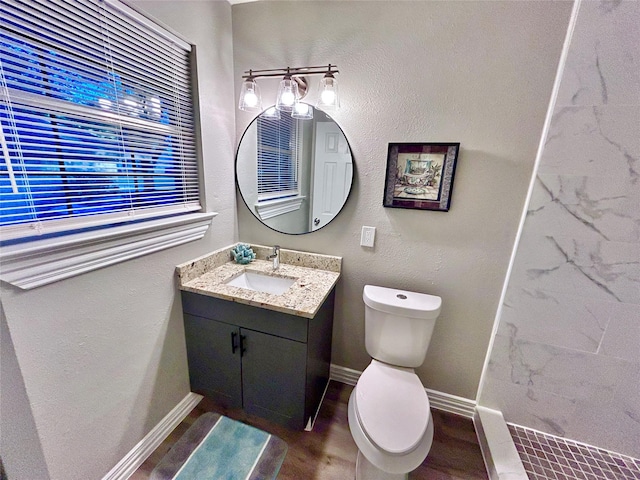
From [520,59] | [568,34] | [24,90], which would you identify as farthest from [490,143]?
[24,90]

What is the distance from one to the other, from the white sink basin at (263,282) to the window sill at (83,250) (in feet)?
1.40

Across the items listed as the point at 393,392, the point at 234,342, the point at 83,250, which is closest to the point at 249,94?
the point at 83,250

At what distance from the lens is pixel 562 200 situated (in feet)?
3.91

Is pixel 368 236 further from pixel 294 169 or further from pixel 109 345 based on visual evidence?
pixel 109 345

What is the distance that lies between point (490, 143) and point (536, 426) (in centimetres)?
161

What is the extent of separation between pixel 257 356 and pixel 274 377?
→ 0.14 metres

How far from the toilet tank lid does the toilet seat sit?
0.32m

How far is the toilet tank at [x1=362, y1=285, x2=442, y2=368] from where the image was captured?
1.33 m

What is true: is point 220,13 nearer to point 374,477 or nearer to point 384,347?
point 384,347

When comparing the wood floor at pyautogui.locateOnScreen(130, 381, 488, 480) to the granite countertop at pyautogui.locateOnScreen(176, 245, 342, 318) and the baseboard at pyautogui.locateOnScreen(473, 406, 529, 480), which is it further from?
the granite countertop at pyautogui.locateOnScreen(176, 245, 342, 318)

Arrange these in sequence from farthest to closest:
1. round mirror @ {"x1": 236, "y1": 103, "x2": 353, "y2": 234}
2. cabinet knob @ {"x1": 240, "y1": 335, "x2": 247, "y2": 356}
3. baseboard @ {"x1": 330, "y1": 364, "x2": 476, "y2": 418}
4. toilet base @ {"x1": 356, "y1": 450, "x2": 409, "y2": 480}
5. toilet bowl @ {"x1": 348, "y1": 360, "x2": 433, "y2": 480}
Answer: baseboard @ {"x1": 330, "y1": 364, "x2": 476, "y2": 418}, round mirror @ {"x1": 236, "y1": 103, "x2": 353, "y2": 234}, cabinet knob @ {"x1": 240, "y1": 335, "x2": 247, "y2": 356}, toilet base @ {"x1": 356, "y1": 450, "x2": 409, "y2": 480}, toilet bowl @ {"x1": 348, "y1": 360, "x2": 433, "y2": 480}

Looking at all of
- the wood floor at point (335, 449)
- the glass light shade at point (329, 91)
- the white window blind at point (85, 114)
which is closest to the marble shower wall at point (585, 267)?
the wood floor at point (335, 449)

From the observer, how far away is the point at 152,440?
1.32 m

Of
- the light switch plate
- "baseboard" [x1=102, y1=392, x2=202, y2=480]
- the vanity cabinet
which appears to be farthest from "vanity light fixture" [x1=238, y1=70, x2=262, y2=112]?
"baseboard" [x1=102, y1=392, x2=202, y2=480]
